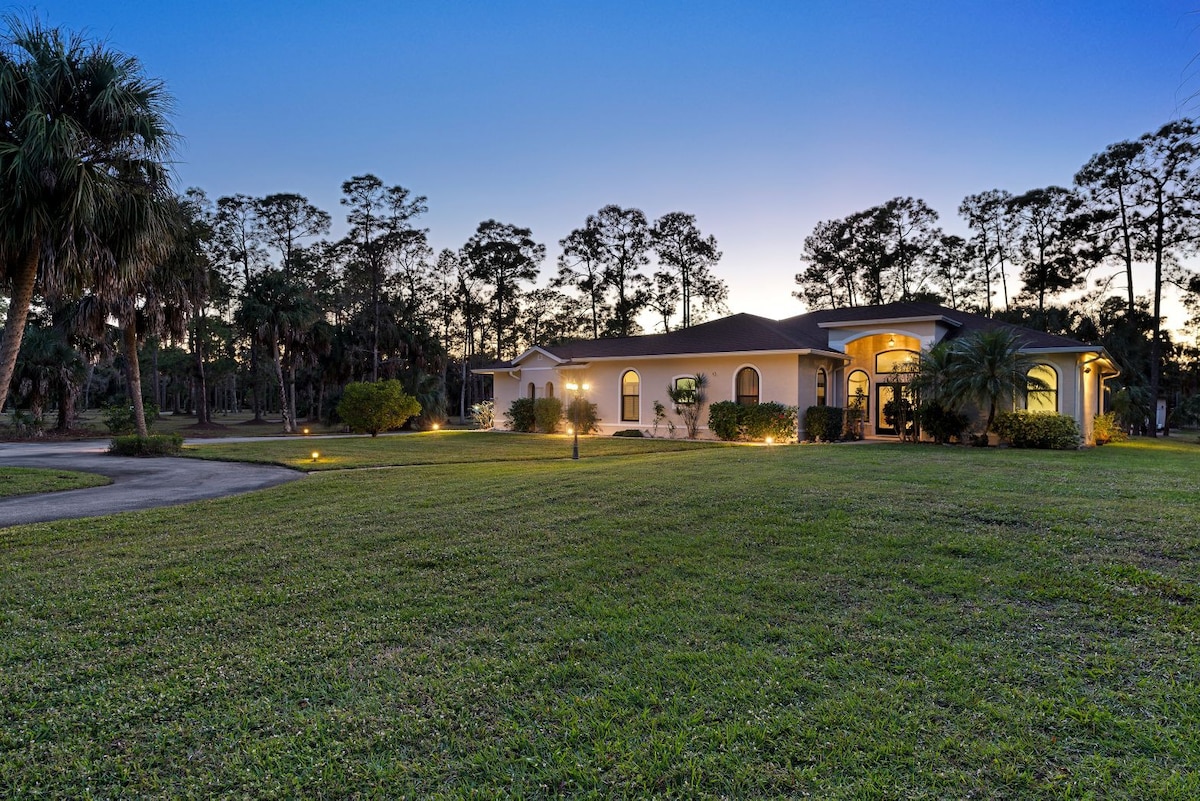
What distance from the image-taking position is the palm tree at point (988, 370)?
15.6 metres

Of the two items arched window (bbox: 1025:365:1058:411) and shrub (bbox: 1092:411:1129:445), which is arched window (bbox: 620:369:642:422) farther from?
shrub (bbox: 1092:411:1129:445)

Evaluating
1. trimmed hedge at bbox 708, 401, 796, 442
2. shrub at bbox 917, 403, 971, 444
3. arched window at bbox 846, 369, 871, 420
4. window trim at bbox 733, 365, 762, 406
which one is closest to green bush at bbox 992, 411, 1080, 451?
shrub at bbox 917, 403, 971, 444

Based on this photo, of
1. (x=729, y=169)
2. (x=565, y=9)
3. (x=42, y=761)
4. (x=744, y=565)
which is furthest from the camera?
(x=729, y=169)

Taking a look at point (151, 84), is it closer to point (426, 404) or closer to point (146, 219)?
point (146, 219)

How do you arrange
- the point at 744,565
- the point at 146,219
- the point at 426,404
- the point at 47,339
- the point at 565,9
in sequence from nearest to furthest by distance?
the point at 744,565
the point at 146,219
the point at 565,9
the point at 47,339
the point at 426,404

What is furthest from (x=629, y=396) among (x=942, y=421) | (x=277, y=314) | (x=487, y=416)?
(x=277, y=314)

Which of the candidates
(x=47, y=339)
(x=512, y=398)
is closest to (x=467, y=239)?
(x=512, y=398)

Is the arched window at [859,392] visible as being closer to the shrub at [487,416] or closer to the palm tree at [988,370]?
the palm tree at [988,370]

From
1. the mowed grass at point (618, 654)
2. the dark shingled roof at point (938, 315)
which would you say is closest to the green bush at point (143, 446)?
the mowed grass at point (618, 654)

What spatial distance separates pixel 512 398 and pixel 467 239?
1855cm

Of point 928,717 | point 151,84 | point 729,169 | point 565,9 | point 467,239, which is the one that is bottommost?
point 928,717

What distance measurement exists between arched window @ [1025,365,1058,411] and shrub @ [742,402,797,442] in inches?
262

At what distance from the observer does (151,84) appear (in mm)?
9508

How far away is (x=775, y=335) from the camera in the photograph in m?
20.1
